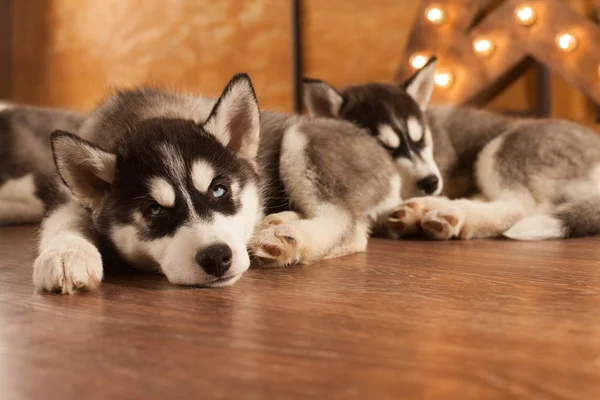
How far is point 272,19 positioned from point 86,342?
4473mm

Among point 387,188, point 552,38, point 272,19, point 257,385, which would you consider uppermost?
point 272,19

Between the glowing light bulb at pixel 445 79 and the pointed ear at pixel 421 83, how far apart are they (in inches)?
44.2

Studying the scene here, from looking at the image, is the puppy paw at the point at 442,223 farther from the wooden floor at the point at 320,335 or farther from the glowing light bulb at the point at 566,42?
the glowing light bulb at the point at 566,42

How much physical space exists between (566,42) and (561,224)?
2152 millimetres

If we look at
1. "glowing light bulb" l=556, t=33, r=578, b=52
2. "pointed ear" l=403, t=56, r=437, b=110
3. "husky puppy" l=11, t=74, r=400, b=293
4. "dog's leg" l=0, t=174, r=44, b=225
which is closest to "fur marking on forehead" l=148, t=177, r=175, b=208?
"husky puppy" l=11, t=74, r=400, b=293

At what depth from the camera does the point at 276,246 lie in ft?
6.84

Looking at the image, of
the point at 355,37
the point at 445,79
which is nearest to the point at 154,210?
the point at 445,79

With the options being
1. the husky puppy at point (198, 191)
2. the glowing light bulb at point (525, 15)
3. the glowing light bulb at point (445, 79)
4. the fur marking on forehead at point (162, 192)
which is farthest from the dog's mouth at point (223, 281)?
the glowing light bulb at point (525, 15)

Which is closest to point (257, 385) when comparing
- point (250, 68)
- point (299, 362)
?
point (299, 362)

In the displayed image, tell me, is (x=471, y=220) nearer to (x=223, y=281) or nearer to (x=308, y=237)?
(x=308, y=237)

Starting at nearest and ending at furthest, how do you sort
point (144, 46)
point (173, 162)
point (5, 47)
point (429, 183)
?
point (173, 162)
point (429, 183)
point (144, 46)
point (5, 47)

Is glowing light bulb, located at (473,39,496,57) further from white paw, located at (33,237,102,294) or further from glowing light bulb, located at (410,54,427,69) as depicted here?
white paw, located at (33,237,102,294)

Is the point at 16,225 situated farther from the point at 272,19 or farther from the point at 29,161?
the point at 272,19

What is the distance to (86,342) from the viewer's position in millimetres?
1305
